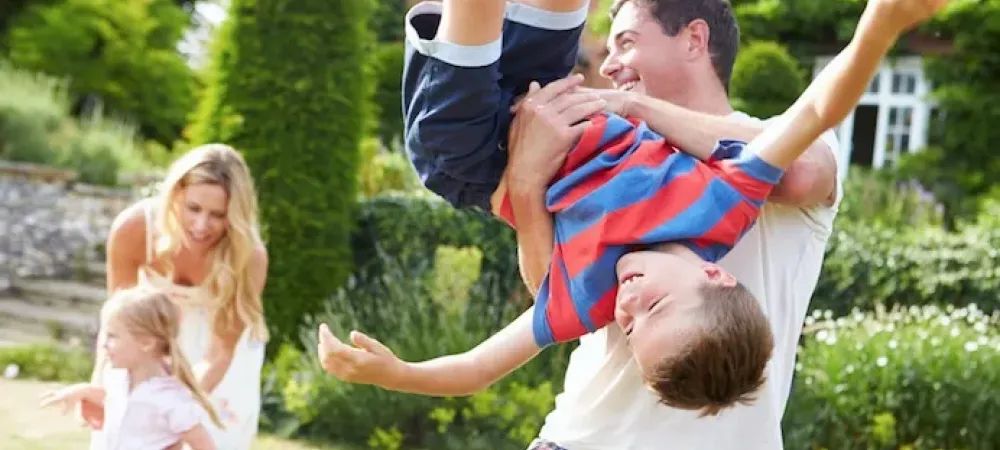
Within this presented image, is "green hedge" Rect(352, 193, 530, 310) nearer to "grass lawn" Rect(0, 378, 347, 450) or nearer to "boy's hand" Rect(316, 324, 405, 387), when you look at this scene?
"grass lawn" Rect(0, 378, 347, 450)

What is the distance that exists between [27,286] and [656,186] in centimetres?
1105

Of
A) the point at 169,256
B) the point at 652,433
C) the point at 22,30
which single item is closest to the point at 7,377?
the point at 169,256

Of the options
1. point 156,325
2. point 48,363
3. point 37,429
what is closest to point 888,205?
point 48,363

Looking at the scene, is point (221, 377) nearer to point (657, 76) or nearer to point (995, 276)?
point (657, 76)

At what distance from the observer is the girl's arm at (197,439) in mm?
4027

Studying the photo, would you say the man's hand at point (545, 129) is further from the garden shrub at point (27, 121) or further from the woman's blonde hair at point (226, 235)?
the garden shrub at point (27, 121)

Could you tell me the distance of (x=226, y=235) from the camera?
15.5ft

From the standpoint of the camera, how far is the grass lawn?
7.11m

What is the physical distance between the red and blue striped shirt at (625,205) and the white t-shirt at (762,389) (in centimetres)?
20

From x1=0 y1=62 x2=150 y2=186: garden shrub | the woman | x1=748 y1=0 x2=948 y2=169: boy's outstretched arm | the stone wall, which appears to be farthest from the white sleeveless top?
x1=0 y1=62 x2=150 y2=186: garden shrub

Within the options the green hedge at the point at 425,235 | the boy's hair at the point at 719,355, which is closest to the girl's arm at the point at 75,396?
the boy's hair at the point at 719,355

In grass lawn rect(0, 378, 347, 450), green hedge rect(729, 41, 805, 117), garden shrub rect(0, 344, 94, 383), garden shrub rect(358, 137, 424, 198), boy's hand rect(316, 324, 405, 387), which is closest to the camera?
boy's hand rect(316, 324, 405, 387)

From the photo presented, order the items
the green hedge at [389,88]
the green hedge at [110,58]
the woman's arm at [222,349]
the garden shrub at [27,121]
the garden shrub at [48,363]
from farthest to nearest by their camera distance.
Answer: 1. the green hedge at [389,88]
2. the green hedge at [110,58]
3. the garden shrub at [27,121]
4. the garden shrub at [48,363]
5. the woman's arm at [222,349]

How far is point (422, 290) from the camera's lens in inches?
319
